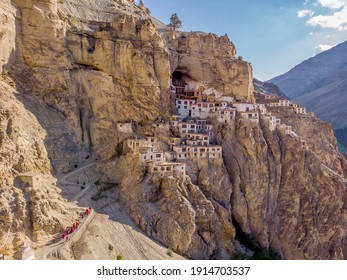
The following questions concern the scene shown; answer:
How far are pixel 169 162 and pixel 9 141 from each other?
1738 cm

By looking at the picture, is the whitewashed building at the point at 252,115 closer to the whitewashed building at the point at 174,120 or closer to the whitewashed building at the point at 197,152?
the whitewashed building at the point at 197,152

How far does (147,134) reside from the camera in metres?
42.3

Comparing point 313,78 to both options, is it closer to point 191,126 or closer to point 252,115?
point 252,115

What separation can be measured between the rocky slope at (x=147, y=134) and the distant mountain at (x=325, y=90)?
75.9m

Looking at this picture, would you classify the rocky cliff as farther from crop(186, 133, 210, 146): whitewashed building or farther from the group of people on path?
the group of people on path

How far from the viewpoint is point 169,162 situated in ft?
130

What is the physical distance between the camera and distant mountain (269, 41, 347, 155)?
433ft

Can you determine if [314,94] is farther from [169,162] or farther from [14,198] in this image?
[14,198]

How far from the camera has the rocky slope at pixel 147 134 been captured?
34.8 metres

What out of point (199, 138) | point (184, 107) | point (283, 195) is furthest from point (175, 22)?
point (283, 195)

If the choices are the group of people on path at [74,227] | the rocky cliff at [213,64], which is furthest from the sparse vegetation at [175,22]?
the group of people on path at [74,227]

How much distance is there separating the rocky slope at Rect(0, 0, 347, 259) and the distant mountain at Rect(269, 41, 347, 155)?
249 feet

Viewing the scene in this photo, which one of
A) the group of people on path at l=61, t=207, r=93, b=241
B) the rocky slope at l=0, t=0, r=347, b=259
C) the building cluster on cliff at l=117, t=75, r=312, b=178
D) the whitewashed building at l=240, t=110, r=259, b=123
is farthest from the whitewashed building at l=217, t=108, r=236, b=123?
the group of people on path at l=61, t=207, r=93, b=241
